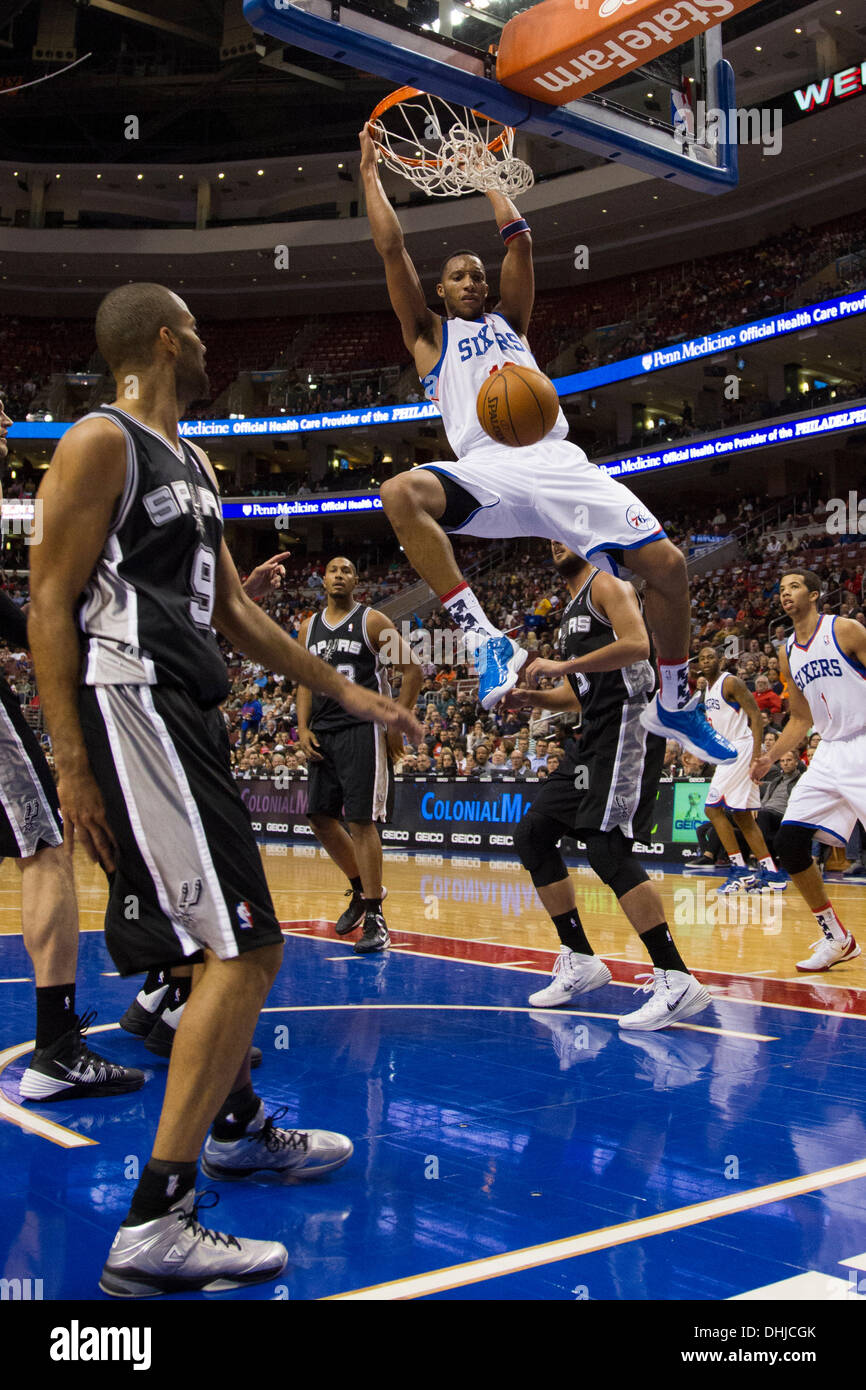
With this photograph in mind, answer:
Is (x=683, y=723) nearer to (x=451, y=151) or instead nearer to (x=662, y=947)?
(x=662, y=947)

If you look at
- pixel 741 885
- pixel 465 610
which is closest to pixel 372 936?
pixel 465 610

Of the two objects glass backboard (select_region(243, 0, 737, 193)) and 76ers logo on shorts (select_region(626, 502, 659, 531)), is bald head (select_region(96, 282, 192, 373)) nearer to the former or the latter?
76ers logo on shorts (select_region(626, 502, 659, 531))

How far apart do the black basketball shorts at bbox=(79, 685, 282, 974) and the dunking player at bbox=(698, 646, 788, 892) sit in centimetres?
718

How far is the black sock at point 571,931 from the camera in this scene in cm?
484

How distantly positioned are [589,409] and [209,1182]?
26465 millimetres

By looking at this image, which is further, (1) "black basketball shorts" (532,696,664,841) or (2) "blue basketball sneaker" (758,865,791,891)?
(2) "blue basketball sneaker" (758,865,791,891)

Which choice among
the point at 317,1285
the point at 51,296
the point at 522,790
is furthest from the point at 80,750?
the point at 51,296

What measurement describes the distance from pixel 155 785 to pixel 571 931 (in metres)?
2.99

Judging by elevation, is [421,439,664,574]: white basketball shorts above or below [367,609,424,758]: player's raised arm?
above

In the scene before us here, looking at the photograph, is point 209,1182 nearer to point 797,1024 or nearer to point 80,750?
point 80,750

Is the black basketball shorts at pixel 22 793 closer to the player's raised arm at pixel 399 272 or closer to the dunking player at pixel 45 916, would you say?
the dunking player at pixel 45 916

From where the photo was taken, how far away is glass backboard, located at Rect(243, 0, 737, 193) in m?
5.74

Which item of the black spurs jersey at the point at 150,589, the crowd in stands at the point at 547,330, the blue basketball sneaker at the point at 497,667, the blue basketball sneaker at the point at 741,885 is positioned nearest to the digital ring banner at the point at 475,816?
the blue basketball sneaker at the point at 741,885

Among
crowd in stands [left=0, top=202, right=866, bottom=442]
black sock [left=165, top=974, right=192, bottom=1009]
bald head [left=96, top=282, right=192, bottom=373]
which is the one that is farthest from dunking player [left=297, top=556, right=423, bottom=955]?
crowd in stands [left=0, top=202, right=866, bottom=442]
